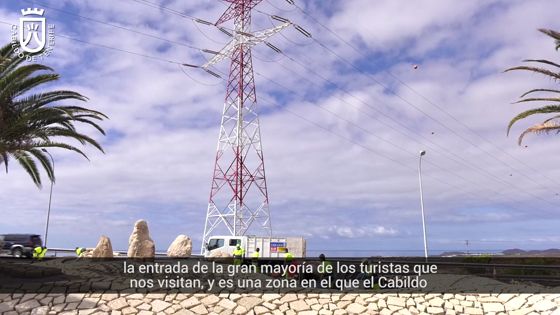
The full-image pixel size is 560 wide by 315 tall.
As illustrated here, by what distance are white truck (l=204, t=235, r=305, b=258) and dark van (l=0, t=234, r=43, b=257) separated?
12516 millimetres

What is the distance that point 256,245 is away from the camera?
3036cm

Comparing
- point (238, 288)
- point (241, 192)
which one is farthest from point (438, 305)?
point (241, 192)

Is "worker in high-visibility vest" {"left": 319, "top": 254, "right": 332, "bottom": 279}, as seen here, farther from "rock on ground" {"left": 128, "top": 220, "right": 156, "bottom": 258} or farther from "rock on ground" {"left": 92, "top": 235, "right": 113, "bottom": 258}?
"rock on ground" {"left": 92, "top": 235, "right": 113, "bottom": 258}

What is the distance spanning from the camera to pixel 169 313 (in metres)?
15.6

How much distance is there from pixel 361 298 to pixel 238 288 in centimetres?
419

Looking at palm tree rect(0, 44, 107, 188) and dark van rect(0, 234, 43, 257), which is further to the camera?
dark van rect(0, 234, 43, 257)

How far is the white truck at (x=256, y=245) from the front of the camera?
96.4ft

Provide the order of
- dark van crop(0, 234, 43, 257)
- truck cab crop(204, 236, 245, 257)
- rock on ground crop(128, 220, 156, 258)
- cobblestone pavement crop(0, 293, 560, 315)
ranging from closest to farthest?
cobblestone pavement crop(0, 293, 560, 315), rock on ground crop(128, 220, 156, 258), truck cab crop(204, 236, 245, 257), dark van crop(0, 234, 43, 257)

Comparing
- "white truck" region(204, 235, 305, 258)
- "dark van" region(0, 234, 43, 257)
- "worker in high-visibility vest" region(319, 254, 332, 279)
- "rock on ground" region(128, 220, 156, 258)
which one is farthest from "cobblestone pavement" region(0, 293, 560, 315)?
"dark van" region(0, 234, 43, 257)

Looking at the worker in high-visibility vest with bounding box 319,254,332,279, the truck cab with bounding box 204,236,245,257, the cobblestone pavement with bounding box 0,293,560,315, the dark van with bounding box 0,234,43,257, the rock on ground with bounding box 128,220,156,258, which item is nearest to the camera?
the cobblestone pavement with bounding box 0,293,560,315

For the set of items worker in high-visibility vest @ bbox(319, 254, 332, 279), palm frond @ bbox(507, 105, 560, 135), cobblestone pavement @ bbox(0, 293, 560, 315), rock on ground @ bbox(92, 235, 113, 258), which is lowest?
cobblestone pavement @ bbox(0, 293, 560, 315)

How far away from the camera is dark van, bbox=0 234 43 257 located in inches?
1293

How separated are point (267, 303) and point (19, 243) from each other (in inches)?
963

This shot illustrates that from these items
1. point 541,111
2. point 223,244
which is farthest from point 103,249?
point 541,111
